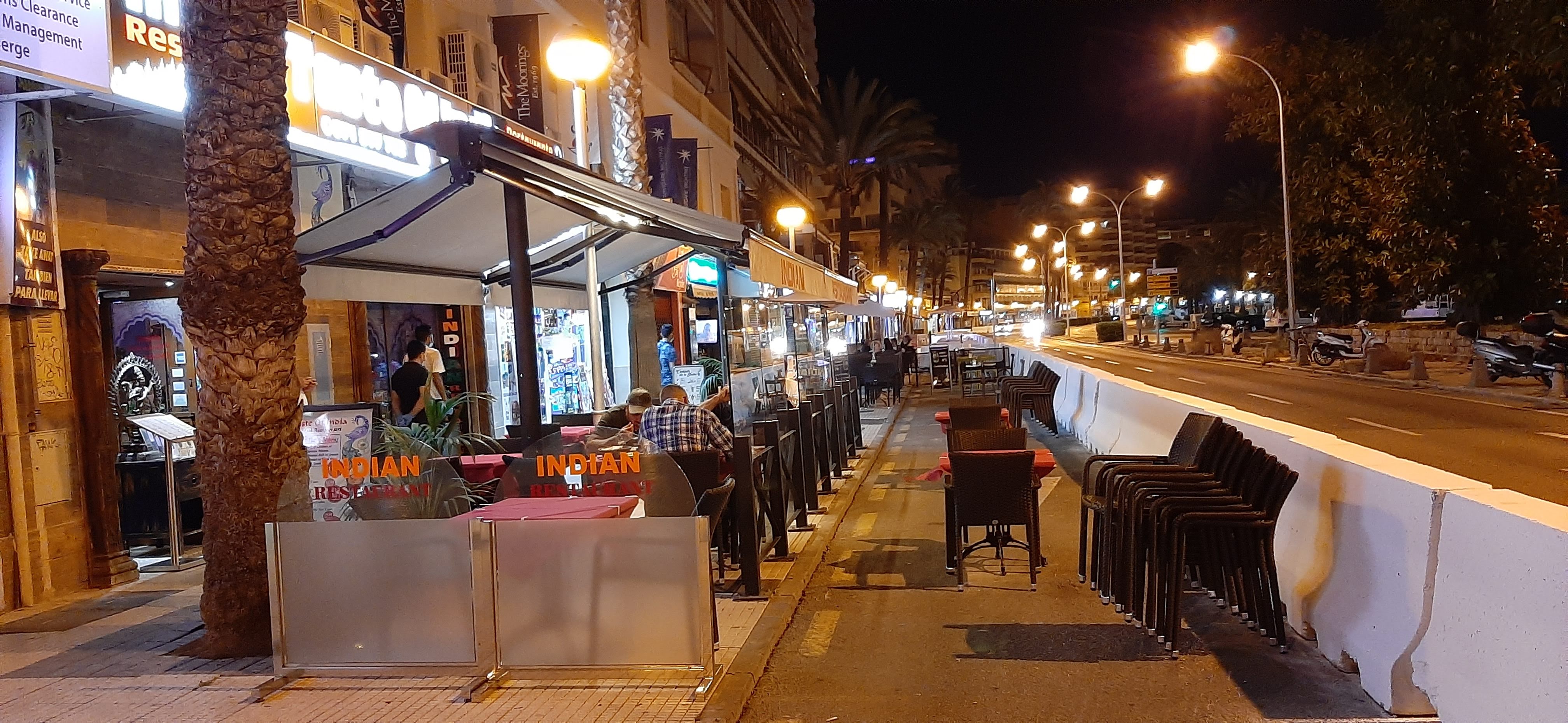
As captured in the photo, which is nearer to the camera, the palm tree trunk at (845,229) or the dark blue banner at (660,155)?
the dark blue banner at (660,155)

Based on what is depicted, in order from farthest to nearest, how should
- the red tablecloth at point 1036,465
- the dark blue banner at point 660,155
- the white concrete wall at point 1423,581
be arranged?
the dark blue banner at point 660,155
the red tablecloth at point 1036,465
the white concrete wall at point 1423,581

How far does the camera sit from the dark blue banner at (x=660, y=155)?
21.3 meters

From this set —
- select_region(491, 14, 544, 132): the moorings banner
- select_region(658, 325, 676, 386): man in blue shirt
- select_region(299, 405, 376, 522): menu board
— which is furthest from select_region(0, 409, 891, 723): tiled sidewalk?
select_region(658, 325, 676, 386): man in blue shirt

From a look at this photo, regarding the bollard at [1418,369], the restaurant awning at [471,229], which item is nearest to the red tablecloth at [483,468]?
the restaurant awning at [471,229]

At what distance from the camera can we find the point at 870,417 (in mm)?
21938

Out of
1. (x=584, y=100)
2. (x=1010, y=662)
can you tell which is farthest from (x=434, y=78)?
(x=1010, y=662)

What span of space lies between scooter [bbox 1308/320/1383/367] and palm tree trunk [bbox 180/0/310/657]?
28059 mm

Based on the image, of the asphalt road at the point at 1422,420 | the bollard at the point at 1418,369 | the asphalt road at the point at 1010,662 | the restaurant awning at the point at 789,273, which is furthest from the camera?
the bollard at the point at 1418,369

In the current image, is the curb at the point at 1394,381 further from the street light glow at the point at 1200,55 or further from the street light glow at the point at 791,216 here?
the street light glow at the point at 791,216

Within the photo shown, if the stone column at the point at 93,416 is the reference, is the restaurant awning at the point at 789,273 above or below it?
above

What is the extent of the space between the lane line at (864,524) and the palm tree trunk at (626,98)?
225 inches

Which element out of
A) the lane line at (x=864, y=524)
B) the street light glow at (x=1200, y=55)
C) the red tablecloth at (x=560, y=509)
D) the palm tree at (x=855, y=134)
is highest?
the palm tree at (x=855, y=134)

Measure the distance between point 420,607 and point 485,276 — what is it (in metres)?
5.68

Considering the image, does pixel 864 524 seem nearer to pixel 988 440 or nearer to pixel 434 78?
pixel 988 440
